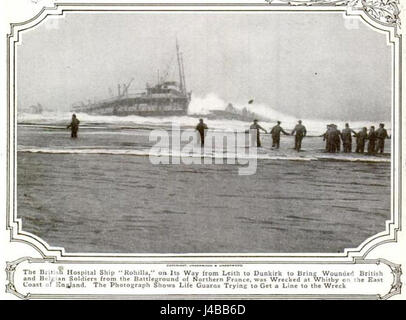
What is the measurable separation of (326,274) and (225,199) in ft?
4.47

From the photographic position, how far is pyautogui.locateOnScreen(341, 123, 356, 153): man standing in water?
577cm

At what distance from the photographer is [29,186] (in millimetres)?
5648

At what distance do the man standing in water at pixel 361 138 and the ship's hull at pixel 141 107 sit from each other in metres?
1.97

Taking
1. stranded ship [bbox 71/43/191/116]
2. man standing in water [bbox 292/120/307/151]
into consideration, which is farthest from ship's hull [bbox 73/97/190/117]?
man standing in water [bbox 292/120/307/151]

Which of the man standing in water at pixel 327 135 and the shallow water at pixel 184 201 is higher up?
the man standing in water at pixel 327 135

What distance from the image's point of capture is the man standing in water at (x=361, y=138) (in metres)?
5.73

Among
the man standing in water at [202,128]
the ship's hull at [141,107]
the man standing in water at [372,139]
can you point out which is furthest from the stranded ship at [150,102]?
the man standing in water at [372,139]

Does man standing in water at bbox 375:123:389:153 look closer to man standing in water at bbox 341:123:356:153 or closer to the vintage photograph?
the vintage photograph

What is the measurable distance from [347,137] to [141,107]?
236cm

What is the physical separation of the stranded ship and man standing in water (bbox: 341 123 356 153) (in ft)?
5.90

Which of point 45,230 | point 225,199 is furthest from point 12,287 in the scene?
point 225,199

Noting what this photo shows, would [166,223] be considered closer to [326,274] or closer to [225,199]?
[225,199]

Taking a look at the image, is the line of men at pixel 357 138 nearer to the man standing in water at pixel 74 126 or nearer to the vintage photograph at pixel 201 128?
the vintage photograph at pixel 201 128
